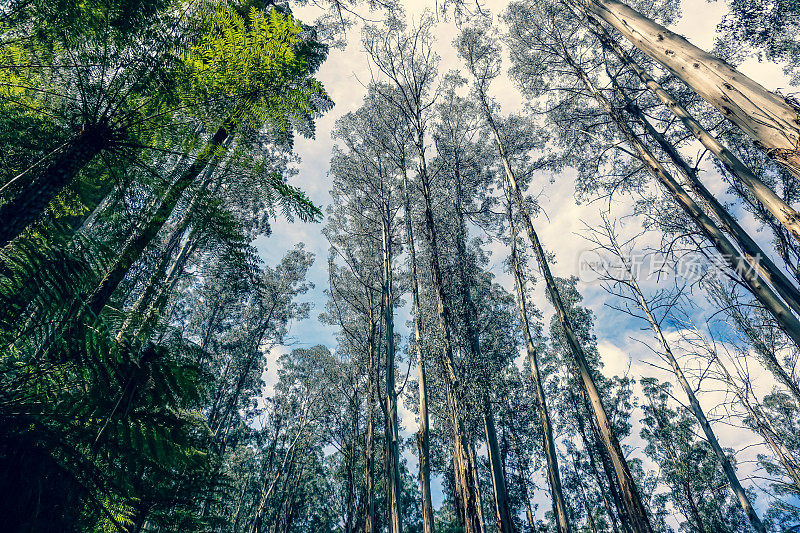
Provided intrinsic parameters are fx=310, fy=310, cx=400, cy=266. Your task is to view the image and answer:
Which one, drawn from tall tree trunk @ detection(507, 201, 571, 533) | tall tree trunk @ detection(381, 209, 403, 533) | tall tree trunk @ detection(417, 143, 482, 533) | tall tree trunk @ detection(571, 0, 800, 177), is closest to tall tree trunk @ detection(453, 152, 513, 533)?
tall tree trunk @ detection(507, 201, 571, 533)

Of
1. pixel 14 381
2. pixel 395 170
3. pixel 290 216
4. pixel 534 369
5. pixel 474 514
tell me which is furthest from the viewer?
pixel 395 170

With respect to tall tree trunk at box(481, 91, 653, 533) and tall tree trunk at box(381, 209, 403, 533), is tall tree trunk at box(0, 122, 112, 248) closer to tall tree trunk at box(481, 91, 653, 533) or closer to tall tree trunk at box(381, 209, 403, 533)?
tall tree trunk at box(381, 209, 403, 533)

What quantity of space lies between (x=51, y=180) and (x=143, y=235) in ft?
1.84

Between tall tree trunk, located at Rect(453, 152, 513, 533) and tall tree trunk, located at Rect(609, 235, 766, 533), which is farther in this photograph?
tall tree trunk, located at Rect(609, 235, 766, 533)

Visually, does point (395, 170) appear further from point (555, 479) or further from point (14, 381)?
point (14, 381)

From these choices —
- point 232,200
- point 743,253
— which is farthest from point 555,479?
point 232,200

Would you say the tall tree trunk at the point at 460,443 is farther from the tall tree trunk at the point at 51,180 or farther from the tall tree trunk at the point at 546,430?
the tall tree trunk at the point at 51,180

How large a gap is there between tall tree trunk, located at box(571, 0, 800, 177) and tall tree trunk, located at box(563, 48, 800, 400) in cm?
226

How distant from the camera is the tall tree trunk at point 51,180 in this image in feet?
4.78

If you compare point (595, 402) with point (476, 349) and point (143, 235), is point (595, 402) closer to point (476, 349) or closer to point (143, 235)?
point (476, 349)

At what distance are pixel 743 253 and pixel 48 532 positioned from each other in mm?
7339

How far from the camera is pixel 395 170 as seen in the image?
1240cm

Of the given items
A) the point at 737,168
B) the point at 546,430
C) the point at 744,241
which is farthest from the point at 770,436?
the point at 737,168

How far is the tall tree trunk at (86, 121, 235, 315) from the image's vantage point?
1.97 m
